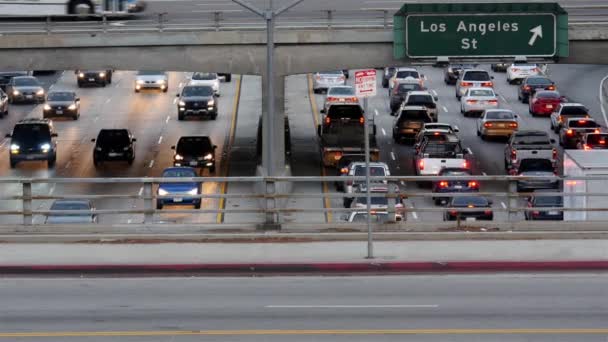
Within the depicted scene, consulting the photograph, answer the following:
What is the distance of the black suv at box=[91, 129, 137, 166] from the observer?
56469mm

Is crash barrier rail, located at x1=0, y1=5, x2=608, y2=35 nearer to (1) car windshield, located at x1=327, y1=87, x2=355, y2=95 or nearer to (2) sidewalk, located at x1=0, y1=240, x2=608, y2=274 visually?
(1) car windshield, located at x1=327, y1=87, x2=355, y2=95

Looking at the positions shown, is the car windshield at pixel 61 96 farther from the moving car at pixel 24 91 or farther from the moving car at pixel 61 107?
the moving car at pixel 24 91

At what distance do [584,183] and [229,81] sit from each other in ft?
178

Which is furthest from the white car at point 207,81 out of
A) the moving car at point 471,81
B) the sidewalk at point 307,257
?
the sidewalk at point 307,257

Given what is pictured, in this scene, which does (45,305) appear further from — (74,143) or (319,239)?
(74,143)

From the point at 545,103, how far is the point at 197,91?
17507 mm

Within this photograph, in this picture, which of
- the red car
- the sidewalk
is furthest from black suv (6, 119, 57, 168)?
the sidewalk

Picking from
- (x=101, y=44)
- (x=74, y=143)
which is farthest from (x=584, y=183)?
(x=74, y=143)

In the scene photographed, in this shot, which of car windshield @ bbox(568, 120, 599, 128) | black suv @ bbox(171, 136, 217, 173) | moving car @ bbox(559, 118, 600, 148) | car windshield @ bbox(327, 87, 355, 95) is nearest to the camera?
black suv @ bbox(171, 136, 217, 173)

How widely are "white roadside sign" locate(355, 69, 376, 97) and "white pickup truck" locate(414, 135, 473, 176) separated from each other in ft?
104

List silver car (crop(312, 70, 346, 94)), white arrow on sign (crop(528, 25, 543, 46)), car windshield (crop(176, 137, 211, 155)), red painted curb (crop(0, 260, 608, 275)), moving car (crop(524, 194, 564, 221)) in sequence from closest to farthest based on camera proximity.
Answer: red painted curb (crop(0, 260, 608, 275))
moving car (crop(524, 194, 564, 221))
white arrow on sign (crop(528, 25, 543, 46))
car windshield (crop(176, 137, 211, 155))
silver car (crop(312, 70, 346, 94))

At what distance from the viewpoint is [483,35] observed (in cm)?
4822

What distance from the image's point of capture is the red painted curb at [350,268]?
19.7 m

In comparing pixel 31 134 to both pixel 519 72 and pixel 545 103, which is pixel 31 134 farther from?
pixel 519 72
